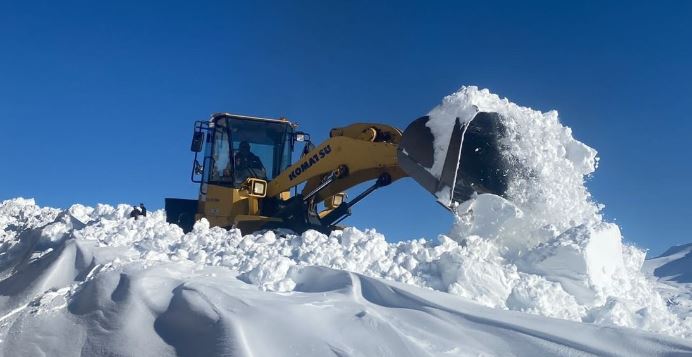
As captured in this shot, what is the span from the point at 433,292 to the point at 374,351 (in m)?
1.15

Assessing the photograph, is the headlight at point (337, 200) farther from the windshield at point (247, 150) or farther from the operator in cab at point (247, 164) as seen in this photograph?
the operator in cab at point (247, 164)

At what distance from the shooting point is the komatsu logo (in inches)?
387

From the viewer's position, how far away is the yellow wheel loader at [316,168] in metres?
7.85

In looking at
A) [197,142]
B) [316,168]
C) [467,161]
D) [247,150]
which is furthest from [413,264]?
[197,142]

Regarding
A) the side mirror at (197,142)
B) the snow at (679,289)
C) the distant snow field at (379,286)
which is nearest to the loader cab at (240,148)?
the side mirror at (197,142)

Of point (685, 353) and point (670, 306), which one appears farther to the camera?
point (670, 306)

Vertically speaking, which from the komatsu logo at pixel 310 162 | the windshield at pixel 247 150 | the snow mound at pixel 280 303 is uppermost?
the windshield at pixel 247 150

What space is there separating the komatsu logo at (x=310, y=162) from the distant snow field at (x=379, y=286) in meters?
2.36

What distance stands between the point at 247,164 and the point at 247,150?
250mm

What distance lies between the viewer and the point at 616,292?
19.7ft

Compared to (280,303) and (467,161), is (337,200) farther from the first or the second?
(280,303)

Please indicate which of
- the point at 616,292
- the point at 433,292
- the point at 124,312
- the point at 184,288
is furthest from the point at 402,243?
the point at 124,312

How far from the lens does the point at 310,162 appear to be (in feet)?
32.9

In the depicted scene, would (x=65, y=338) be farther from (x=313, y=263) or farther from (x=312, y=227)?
(x=312, y=227)
